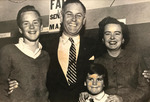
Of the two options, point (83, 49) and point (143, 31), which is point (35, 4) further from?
point (143, 31)

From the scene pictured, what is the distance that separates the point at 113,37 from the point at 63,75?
0.53 meters

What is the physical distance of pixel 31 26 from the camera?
2.33 meters

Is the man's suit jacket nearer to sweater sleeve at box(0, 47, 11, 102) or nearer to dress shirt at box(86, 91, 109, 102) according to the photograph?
dress shirt at box(86, 91, 109, 102)

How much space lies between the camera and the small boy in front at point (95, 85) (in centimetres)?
205

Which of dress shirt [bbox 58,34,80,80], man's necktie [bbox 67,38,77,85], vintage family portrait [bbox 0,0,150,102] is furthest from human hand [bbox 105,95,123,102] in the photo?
dress shirt [bbox 58,34,80,80]

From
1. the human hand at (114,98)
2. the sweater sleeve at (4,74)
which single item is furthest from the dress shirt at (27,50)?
the human hand at (114,98)

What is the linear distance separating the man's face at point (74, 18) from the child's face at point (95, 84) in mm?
440

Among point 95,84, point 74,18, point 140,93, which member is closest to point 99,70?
point 95,84

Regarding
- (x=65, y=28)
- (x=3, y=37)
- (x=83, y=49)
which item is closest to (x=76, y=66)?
(x=83, y=49)

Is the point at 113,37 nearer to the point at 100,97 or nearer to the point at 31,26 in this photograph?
the point at 100,97

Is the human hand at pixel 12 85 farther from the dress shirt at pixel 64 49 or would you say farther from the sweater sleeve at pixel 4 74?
the dress shirt at pixel 64 49

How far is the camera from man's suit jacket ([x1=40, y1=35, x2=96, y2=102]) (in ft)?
6.98

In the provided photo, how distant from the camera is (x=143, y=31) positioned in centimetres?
214

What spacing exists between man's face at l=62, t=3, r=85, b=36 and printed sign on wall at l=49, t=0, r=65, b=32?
95 mm
